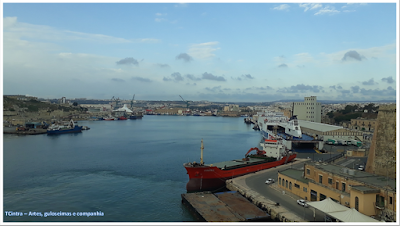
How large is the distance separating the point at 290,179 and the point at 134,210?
4.17 metres

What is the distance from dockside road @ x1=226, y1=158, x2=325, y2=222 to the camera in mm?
5775

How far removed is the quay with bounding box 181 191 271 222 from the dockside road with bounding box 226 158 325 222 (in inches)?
8.1

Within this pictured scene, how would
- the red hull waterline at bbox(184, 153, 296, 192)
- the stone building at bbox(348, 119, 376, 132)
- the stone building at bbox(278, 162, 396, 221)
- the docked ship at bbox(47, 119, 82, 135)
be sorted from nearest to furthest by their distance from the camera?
the stone building at bbox(278, 162, 396, 221), the red hull waterline at bbox(184, 153, 296, 192), the stone building at bbox(348, 119, 376, 132), the docked ship at bbox(47, 119, 82, 135)

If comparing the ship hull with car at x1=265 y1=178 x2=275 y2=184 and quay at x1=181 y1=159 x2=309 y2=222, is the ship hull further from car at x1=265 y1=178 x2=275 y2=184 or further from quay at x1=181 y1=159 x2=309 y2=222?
car at x1=265 y1=178 x2=275 y2=184

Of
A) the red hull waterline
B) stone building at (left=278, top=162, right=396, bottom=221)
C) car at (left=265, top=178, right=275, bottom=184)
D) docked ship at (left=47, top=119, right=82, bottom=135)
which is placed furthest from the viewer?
docked ship at (left=47, top=119, right=82, bottom=135)

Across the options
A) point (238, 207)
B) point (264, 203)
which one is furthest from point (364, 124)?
point (238, 207)

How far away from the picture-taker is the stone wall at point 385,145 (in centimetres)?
691

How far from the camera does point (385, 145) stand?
714 centimetres

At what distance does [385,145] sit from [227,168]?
4.61 meters

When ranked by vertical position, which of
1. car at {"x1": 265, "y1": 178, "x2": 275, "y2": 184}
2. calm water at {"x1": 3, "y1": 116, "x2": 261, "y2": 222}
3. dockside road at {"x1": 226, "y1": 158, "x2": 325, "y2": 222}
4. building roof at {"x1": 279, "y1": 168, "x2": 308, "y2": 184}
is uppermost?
building roof at {"x1": 279, "y1": 168, "x2": 308, "y2": 184}

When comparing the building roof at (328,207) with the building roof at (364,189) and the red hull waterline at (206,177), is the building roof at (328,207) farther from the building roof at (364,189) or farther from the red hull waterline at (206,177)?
the red hull waterline at (206,177)

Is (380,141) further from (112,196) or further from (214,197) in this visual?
(112,196)

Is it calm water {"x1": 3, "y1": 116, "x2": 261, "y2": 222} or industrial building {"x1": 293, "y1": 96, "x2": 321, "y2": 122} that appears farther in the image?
industrial building {"x1": 293, "y1": 96, "x2": 321, "y2": 122}

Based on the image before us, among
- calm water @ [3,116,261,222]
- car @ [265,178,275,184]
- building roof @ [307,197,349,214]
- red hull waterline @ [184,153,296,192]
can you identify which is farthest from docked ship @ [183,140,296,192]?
building roof @ [307,197,349,214]
